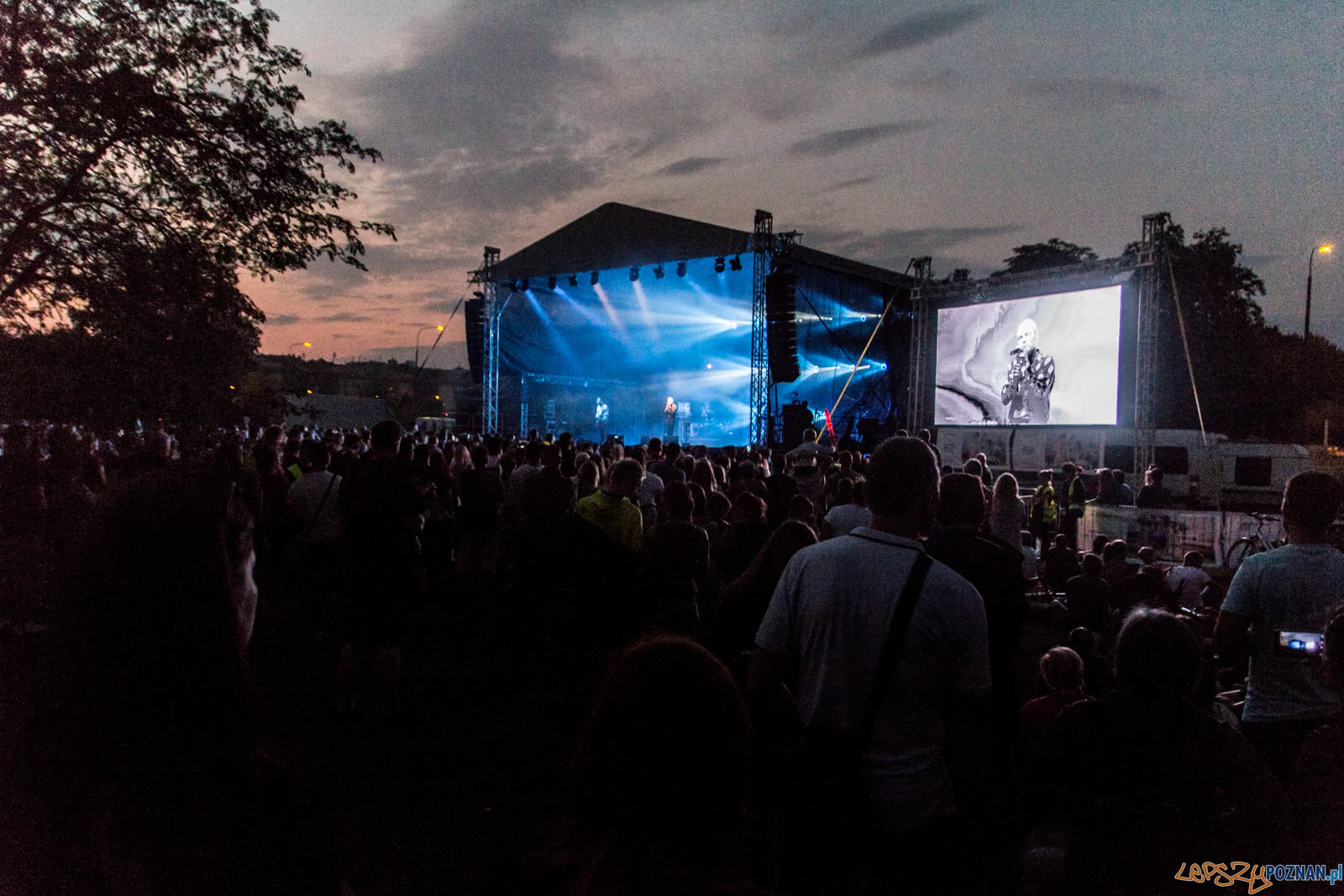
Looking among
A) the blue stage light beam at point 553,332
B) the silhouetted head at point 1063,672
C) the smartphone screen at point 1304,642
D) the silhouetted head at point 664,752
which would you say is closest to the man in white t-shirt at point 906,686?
the silhouetted head at point 664,752

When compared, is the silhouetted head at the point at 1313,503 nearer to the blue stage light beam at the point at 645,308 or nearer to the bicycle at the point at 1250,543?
the bicycle at the point at 1250,543

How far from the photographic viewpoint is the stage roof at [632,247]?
Answer: 19.1 m

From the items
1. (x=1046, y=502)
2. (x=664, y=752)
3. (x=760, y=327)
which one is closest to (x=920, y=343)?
(x=760, y=327)

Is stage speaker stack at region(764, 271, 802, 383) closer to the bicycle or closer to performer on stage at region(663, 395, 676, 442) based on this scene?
performer on stage at region(663, 395, 676, 442)

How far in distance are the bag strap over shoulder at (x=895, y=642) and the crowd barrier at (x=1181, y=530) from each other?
35.2ft

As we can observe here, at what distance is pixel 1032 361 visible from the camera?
58.2 feet

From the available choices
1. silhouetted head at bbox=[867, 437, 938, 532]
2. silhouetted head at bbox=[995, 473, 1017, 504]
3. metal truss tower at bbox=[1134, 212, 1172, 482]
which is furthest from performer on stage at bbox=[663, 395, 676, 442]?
silhouetted head at bbox=[867, 437, 938, 532]

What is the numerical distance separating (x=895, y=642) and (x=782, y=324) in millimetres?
15881

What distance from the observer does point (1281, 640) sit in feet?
8.79

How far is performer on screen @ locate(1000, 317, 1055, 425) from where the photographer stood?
17.4 m

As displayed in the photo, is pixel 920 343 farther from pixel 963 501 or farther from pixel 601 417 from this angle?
pixel 963 501

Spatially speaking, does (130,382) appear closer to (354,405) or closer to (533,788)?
(533,788)

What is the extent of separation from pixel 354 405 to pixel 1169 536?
40.9 meters

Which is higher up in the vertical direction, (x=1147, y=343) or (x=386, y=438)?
(x=1147, y=343)
